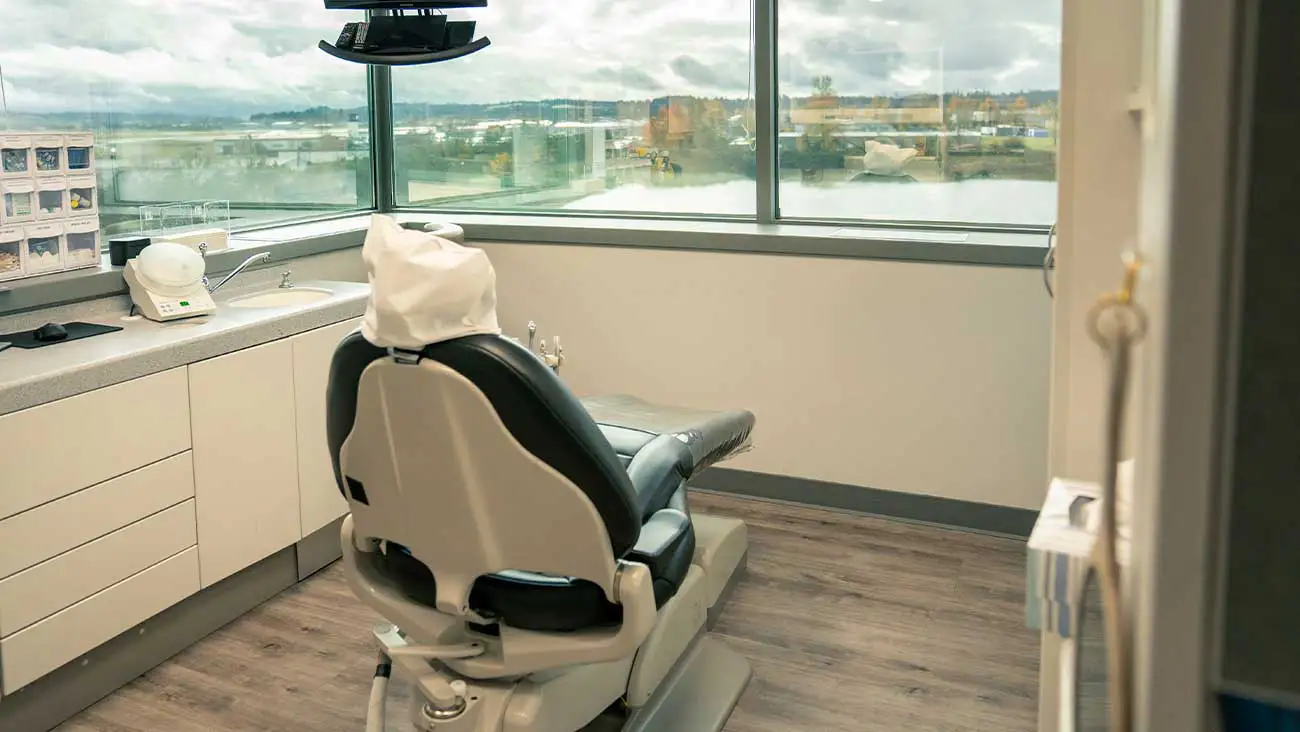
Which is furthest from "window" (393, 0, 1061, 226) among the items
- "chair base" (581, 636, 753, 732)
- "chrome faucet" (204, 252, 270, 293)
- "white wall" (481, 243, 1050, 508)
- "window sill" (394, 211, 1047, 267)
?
"chair base" (581, 636, 753, 732)

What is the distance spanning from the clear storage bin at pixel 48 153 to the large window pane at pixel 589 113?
6.32 ft

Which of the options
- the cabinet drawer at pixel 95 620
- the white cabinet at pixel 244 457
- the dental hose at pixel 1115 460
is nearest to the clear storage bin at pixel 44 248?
the white cabinet at pixel 244 457

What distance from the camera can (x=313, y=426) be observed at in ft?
10.9

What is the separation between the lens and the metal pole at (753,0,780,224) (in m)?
3.97

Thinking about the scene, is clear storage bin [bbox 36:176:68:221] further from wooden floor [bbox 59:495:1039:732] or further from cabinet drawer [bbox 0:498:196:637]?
wooden floor [bbox 59:495:1039:732]

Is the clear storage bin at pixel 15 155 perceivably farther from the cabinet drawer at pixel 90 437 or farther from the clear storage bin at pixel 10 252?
the cabinet drawer at pixel 90 437

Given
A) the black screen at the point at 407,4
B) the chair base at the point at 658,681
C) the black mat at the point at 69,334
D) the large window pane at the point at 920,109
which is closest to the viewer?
the chair base at the point at 658,681

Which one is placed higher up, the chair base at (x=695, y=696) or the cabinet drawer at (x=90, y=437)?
the cabinet drawer at (x=90, y=437)

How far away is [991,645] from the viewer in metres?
2.97

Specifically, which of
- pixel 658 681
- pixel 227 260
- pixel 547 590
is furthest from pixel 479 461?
pixel 227 260

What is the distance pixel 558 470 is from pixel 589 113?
9.48 ft

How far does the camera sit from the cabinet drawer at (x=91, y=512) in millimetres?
2443

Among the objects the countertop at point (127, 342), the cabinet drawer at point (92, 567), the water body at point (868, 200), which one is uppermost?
the water body at point (868, 200)

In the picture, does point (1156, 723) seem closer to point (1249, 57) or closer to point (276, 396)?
point (1249, 57)
